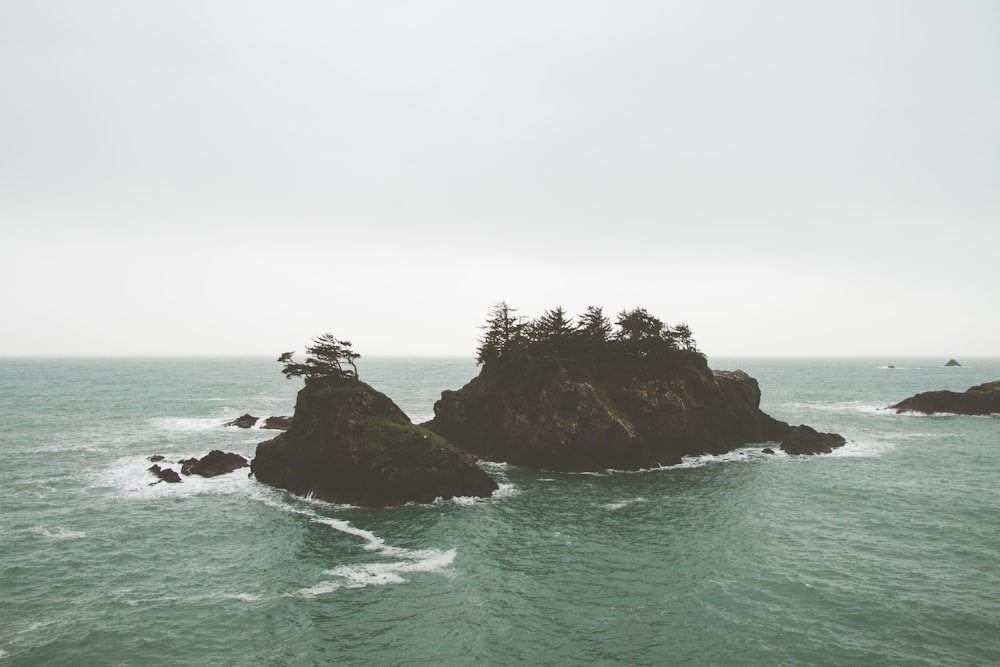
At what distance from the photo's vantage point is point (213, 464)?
2062 inches

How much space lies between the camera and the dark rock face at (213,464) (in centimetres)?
5156

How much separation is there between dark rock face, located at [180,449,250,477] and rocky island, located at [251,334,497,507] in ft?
12.6

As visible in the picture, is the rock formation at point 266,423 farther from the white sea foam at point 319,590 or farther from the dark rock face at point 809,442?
the dark rock face at point 809,442

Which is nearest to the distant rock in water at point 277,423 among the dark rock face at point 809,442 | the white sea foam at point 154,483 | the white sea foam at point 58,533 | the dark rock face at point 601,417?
the white sea foam at point 154,483

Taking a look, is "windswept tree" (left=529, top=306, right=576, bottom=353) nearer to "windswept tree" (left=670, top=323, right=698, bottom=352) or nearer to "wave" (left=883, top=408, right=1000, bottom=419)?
"windswept tree" (left=670, top=323, right=698, bottom=352)

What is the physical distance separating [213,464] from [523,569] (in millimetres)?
36345

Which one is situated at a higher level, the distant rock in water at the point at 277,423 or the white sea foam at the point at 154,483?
the distant rock in water at the point at 277,423

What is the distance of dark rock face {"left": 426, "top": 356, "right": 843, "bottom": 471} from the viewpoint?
5497 cm

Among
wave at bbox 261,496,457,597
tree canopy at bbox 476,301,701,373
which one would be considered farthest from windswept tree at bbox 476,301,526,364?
wave at bbox 261,496,457,597

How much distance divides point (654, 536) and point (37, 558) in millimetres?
37561

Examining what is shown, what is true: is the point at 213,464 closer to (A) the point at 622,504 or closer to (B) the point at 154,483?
(B) the point at 154,483

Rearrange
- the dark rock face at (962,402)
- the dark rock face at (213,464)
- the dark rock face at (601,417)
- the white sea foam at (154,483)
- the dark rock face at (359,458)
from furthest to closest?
the dark rock face at (962,402), the dark rock face at (601,417), the dark rock face at (213,464), the white sea foam at (154,483), the dark rock face at (359,458)

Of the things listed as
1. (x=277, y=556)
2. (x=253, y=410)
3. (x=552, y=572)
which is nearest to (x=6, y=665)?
(x=277, y=556)

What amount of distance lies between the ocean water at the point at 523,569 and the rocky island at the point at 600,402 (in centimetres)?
342
